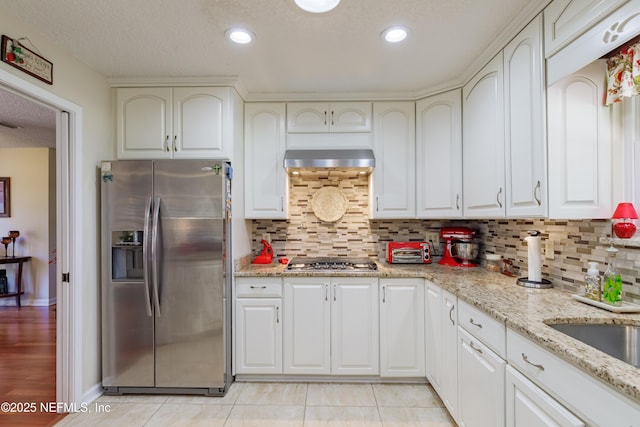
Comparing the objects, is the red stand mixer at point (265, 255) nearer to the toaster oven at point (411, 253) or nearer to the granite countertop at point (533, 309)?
the granite countertop at point (533, 309)

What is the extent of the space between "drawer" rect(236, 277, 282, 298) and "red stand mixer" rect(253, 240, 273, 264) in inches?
15.5

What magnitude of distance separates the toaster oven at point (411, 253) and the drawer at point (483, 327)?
1.00 metres

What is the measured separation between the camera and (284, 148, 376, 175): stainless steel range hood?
99.2 inches

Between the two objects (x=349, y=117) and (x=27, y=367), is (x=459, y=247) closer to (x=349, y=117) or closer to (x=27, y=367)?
(x=349, y=117)

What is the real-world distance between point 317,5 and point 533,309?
5.79 feet

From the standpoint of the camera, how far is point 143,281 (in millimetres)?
2281

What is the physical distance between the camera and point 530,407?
1.16 m

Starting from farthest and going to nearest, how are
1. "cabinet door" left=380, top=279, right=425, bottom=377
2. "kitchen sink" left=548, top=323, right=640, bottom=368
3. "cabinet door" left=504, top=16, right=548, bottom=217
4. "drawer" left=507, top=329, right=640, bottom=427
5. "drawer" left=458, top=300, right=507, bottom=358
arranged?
"cabinet door" left=380, top=279, right=425, bottom=377 < "cabinet door" left=504, top=16, right=548, bottom=217 < "drawer" left=458, top=300, right=507, bottom=358 < "kitchen sink" left=548, top=323, right=640, bottom=368 < "drawer" left=507, top=329, right=640, bottom=427

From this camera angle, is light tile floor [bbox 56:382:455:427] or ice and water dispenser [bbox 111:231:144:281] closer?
light tile floor [bbox 56:382:455:427]

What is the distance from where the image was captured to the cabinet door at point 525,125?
1.58 meters

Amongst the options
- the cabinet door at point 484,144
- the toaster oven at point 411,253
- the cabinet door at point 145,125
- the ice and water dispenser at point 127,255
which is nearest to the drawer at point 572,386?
the cabinet door at point 484,144

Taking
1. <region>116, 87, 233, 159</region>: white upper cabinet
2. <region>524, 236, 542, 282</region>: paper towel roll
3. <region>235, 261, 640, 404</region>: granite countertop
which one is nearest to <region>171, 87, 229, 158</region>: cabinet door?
<region>116, 87, 233, 159</region>: white upper cabinet

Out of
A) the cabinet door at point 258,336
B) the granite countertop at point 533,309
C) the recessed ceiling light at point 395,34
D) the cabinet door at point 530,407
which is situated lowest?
the cabinet door at point 258,336

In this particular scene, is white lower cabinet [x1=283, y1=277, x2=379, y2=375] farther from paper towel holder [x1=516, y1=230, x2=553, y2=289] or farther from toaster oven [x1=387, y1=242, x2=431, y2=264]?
paper towel holder [x1=516, y1=230, x2=553, y2=289]
